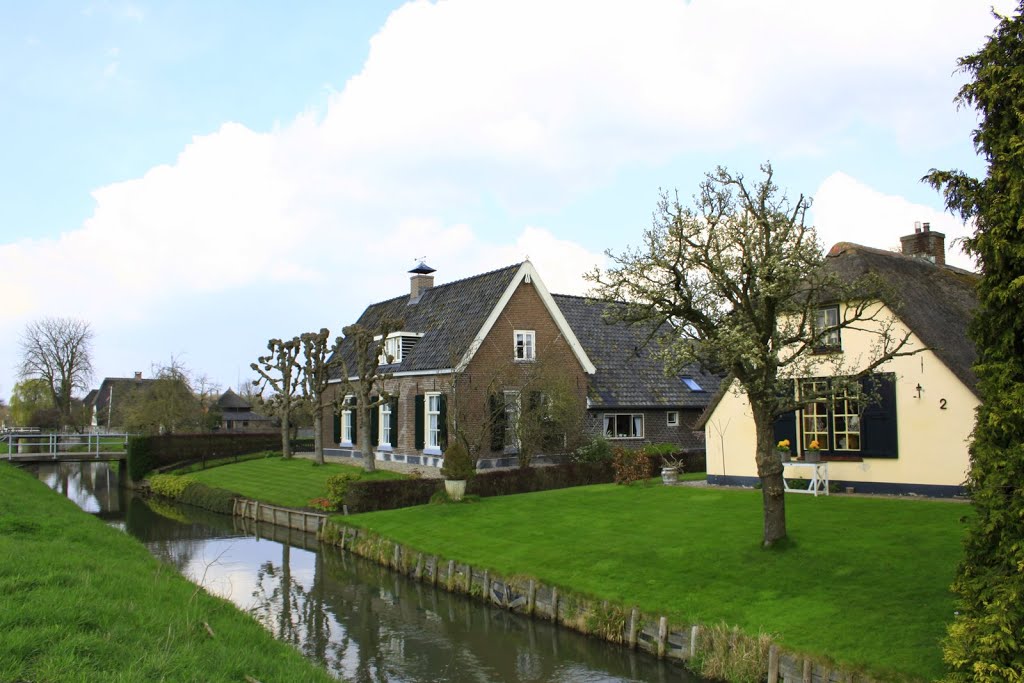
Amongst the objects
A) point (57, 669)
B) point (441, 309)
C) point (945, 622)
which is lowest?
A: point (945, 622)

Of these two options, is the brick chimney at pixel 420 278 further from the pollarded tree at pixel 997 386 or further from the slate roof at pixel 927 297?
the pollarded tree at pixel 997 386

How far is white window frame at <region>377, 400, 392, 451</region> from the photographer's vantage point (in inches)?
1176

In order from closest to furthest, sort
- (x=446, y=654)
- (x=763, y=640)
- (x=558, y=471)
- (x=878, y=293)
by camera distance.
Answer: (x=763, y=640) < (x=446, y=654) < (x=878, y=293) < (x=558, y=471)

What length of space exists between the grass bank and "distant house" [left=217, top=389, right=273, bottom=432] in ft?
198

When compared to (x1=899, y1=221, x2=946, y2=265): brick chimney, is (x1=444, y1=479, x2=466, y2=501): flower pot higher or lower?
lower

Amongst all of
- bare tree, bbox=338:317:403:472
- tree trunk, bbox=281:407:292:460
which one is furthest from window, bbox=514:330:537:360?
tree trunk, bbox=281:407:292:460

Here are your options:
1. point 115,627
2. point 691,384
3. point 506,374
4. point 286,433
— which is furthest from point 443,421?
point 115,627

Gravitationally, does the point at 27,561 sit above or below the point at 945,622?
above

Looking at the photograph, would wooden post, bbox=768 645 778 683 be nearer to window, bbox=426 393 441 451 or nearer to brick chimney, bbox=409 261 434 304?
window, bbox=426 393 441 451

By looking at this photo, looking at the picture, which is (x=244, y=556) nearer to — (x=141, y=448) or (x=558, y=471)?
(x=558, y=471)

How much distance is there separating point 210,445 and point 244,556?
20.2 m

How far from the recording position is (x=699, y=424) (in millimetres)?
20562

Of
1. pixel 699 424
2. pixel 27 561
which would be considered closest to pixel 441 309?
pixel 699 424

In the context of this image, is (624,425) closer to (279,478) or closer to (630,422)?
(630,422)
